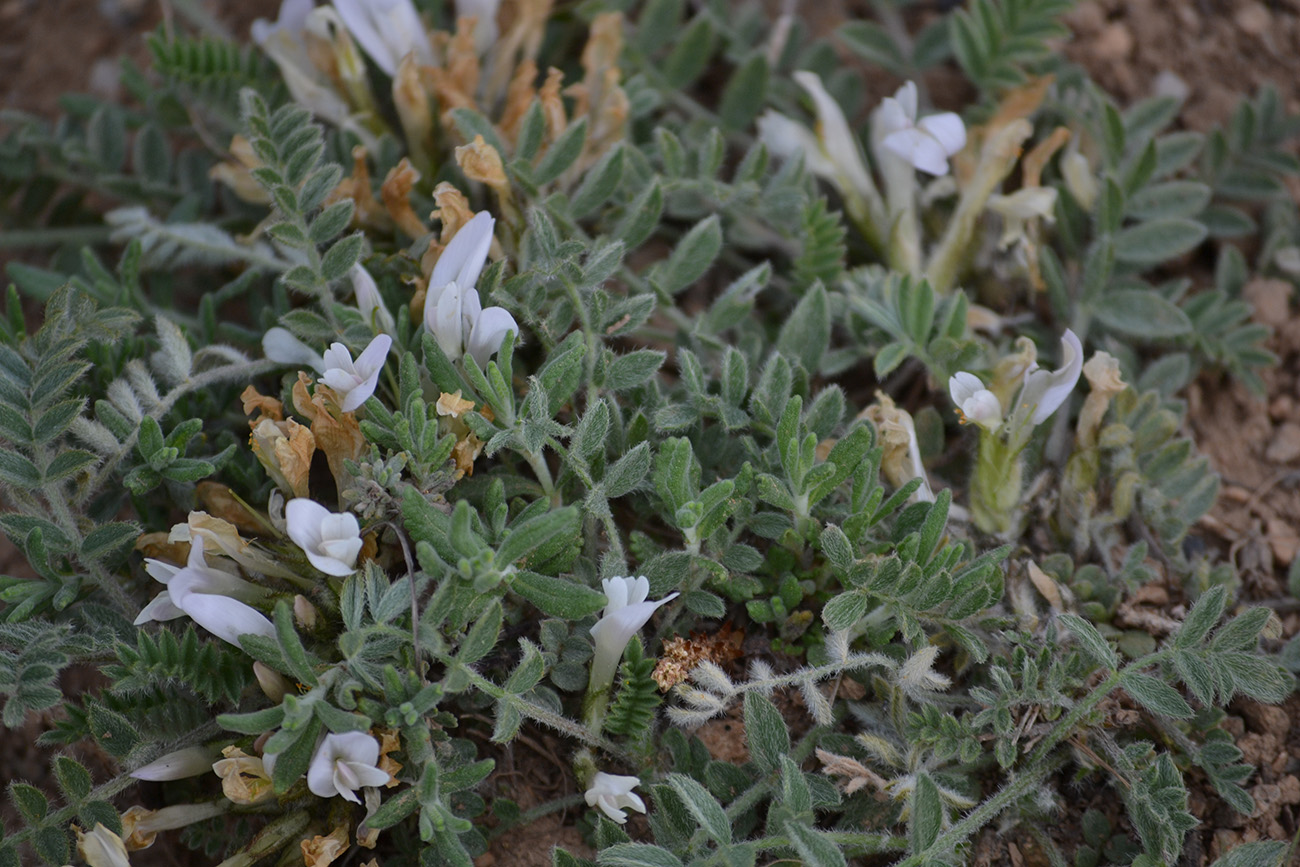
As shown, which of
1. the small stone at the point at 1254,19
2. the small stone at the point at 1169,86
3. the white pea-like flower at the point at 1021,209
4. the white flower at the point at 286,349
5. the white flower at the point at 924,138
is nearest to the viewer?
the white flower at the point at 286,349

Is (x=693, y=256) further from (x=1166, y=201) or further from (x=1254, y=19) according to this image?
(x=1254, y=19)

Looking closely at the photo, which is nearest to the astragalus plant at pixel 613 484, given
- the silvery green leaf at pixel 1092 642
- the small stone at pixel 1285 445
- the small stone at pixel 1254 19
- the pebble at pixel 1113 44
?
the silvery green leaf at pixel 1092 642

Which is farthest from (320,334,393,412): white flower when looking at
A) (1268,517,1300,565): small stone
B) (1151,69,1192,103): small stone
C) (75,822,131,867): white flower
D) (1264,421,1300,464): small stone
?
(1151,69,1192,103): small stone

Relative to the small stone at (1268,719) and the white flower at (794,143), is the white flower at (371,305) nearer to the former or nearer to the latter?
the white flower at (794,143)

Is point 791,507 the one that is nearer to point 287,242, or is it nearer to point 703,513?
point 703,513

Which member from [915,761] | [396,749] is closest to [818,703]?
[915,761]

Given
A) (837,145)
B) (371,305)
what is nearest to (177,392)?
(371,305)
